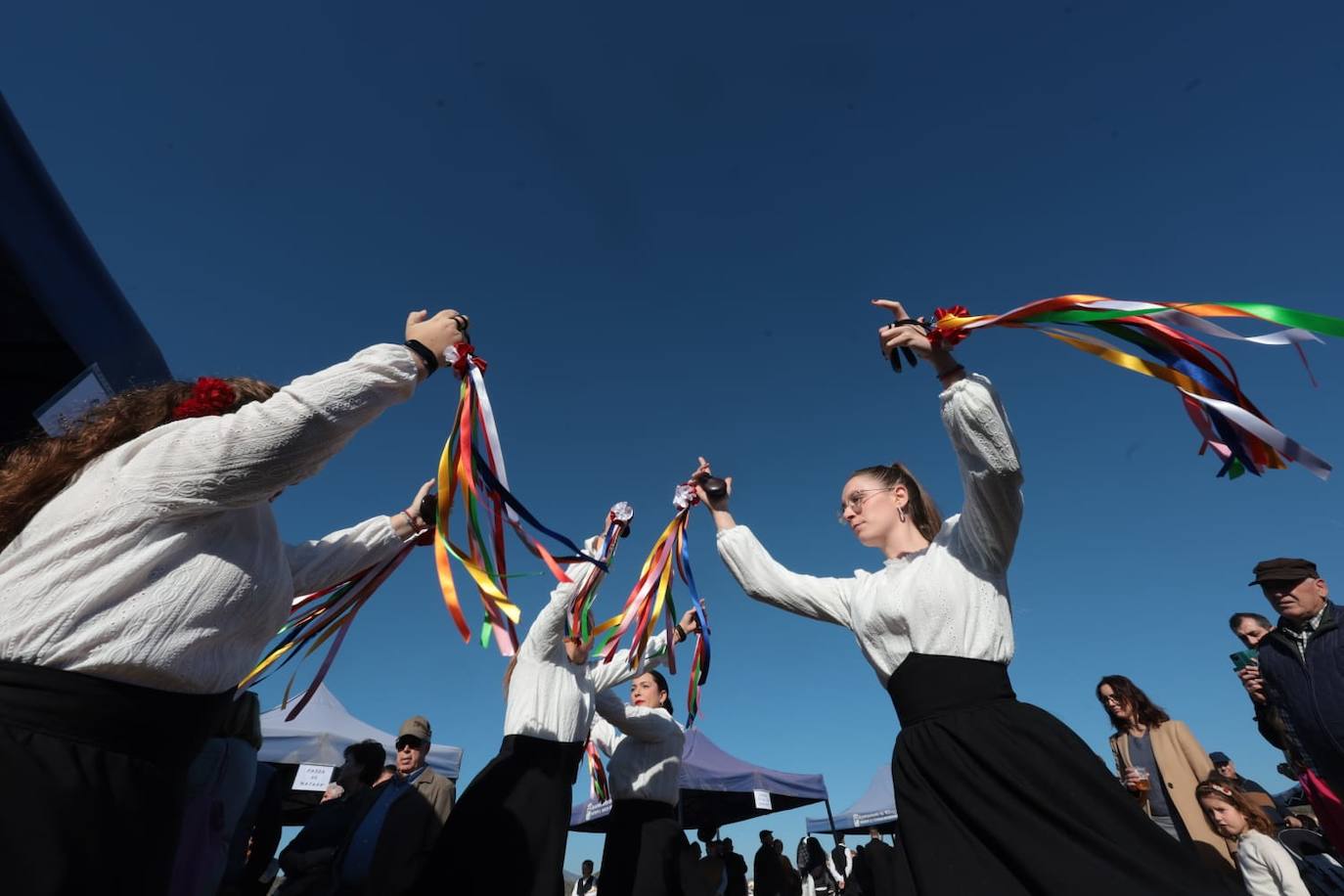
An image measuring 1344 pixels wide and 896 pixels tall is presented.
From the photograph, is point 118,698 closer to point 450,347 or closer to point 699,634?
point 450,347

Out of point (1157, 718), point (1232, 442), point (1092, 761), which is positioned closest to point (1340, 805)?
point (1157, 718)

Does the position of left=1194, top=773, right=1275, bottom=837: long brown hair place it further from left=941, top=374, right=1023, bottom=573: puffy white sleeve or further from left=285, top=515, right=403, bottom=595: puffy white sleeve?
left=285, top=515, right=403, bottom=595: puffy white sleeve

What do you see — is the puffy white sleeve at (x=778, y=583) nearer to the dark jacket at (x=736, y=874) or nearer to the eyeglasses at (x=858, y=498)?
the eyeglasses at (x=858, y=498)

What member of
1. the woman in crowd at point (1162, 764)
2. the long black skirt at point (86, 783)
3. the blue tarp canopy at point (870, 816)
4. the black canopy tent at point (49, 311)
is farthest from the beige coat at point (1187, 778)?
the blue tarp canopy at point (870, 816)

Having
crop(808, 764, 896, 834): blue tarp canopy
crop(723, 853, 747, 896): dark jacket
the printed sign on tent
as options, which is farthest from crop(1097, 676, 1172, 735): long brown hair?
crop(808, 764, 896, 834): blue tarp canopy

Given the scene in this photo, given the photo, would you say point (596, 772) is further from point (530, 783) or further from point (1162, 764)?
point (1162, 764)

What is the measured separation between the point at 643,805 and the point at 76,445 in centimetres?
337

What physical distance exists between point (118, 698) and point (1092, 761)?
6.10ft

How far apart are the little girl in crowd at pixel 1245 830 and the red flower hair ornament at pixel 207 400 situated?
4953 millimetres

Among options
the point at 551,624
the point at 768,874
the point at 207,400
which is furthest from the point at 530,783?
the point at 768,874

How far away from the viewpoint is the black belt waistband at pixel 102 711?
1044 mm

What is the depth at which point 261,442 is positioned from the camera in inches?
49.6

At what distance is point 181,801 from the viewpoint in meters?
1.21

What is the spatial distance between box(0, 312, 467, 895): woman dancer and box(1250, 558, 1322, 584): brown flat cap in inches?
151
